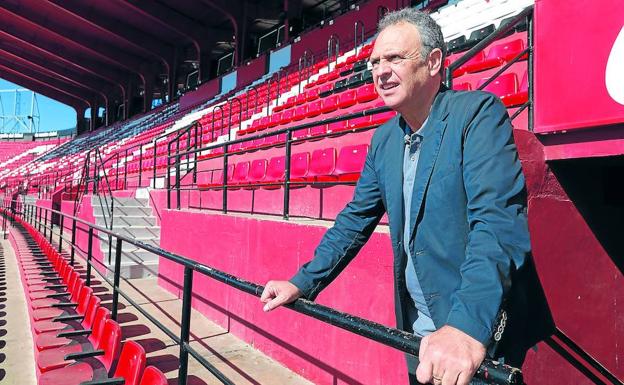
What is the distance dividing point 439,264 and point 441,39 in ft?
2.06

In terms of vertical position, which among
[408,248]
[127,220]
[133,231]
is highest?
[408,248]

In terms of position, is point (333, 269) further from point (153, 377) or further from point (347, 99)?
point (347, 99)

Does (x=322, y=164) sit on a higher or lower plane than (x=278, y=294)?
higher

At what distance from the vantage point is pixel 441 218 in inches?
43.9

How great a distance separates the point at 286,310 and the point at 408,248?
89.6 inches

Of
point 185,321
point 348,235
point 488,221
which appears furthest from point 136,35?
point 488,221

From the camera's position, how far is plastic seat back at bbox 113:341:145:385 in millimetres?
2240

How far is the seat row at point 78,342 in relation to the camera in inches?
93.2

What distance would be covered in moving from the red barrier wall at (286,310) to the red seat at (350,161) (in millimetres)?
1134

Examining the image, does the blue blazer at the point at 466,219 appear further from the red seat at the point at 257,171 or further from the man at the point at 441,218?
the red seat at the point at 257,171

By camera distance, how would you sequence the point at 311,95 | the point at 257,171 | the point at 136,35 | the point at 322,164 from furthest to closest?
the point at 136,35 < the point at 311,95 < the point at 257,171 < the point at 322,164

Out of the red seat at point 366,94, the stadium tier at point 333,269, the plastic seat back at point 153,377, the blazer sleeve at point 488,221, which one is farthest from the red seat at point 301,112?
the blazer sleeve at point 488,221

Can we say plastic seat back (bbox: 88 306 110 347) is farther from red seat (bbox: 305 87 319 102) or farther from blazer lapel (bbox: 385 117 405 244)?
red seat (bbox: 305 87 319 102)

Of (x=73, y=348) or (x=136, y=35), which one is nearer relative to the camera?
(x=73, y=348)
